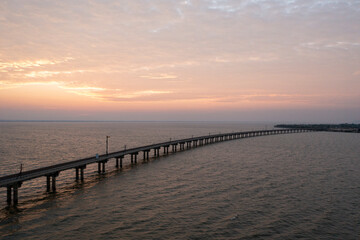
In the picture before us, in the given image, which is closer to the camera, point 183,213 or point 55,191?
point 183,213

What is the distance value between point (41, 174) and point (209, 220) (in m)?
17.3

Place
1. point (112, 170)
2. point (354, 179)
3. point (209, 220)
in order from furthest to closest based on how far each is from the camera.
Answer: point (112, 170), point (354, 179), point (209, 220)

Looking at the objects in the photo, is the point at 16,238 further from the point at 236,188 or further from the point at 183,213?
the point at 236,188

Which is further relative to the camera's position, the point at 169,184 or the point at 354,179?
the point at 354,179

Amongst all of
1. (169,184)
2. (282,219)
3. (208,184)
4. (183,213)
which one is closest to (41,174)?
(169,184)

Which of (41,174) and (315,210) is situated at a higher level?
(41,174)

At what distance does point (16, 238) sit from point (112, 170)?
22541 millimetres

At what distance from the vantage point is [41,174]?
25484 millimetres

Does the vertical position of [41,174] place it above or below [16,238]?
above

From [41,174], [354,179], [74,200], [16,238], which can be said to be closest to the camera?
[16,238]

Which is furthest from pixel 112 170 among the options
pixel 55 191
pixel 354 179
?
pixel 354 179

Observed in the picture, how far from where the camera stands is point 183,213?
64.5 feet

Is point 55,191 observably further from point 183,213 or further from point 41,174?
point 183,213

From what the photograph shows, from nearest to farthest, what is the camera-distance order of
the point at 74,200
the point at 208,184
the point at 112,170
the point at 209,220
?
the point at 209,220 → the point at 74,200 → the point at 208,184 → the point at 112,170
